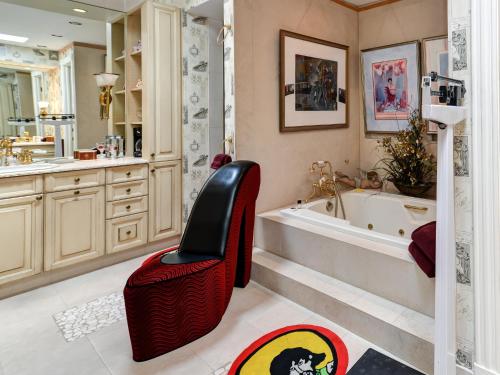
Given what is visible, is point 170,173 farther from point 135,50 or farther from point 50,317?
point 50,317

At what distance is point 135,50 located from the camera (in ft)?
11.3

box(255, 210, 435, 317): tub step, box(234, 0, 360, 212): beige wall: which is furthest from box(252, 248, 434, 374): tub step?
box(234, 0, 360, 212): beige wall

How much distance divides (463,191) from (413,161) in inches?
70.6

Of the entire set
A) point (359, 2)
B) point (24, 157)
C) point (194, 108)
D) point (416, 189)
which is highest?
point (359, 2)

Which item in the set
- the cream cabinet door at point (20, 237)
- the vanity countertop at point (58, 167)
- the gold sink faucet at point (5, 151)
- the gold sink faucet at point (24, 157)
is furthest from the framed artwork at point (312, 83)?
the gold sink faucet at point (5, 151)

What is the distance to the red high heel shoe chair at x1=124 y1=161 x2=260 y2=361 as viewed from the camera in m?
1.79

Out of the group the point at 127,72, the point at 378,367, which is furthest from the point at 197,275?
the point at 127,72

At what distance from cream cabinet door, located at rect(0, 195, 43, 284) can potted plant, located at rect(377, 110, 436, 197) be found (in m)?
3.09

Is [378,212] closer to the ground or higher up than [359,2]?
closer to the ground

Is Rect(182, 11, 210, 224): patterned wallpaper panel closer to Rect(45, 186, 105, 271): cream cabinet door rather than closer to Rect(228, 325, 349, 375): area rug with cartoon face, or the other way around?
Rect(45, 186, 105, 271): cream cabinet door

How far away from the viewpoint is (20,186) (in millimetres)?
2486

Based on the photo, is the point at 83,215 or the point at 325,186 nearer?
the point at 83,215

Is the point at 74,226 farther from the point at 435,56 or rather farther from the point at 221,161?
the point at 435,56

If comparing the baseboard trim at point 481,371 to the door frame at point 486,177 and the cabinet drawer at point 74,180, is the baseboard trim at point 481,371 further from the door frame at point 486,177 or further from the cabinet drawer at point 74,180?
the cabinet drawer at point 74,180
